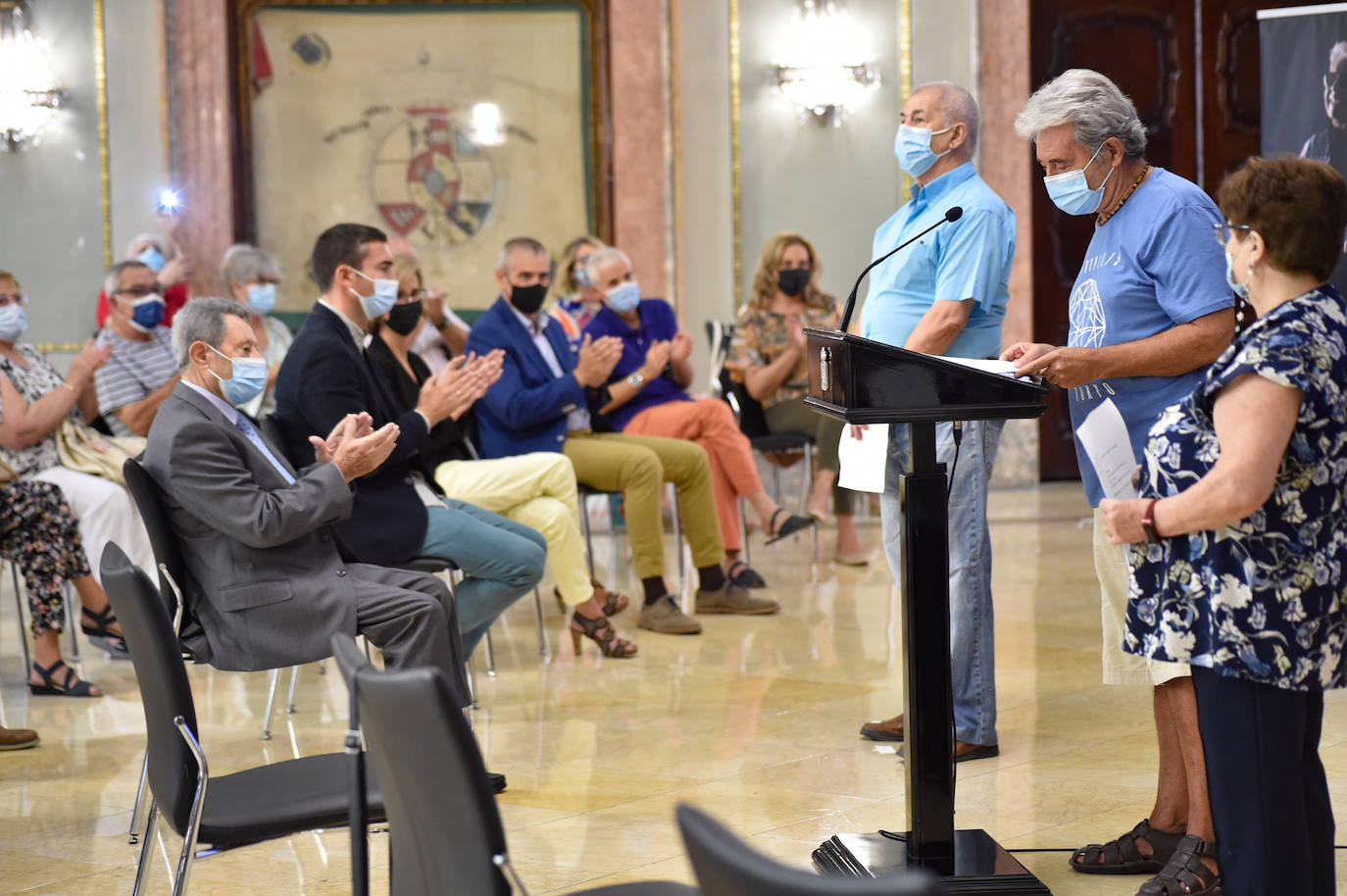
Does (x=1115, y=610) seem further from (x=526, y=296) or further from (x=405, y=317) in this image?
(x=526, y=296)

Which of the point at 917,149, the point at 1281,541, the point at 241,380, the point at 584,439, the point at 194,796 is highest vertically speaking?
the point at 917,149

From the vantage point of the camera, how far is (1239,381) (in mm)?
2121

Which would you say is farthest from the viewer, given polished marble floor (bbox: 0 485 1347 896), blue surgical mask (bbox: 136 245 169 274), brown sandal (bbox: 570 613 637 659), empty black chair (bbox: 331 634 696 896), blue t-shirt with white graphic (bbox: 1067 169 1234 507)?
blue surgical mask (bbox: 136 245 169 274)

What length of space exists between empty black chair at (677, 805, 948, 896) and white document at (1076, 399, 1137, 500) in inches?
57.4

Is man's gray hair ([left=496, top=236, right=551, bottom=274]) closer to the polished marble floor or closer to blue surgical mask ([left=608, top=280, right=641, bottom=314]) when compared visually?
blue surgical mask ([left=608, top=280, right=641, bottom=314])

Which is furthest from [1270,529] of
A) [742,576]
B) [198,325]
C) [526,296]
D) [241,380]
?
[742,576]

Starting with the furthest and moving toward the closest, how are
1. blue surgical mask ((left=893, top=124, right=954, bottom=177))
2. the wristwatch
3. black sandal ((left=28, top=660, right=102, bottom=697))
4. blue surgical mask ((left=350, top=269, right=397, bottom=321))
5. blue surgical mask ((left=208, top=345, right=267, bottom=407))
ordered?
black sandal ((left=28, top=660, right=102, bottom=697)), blue surgical mask ((left=350, top=269, right=397, bottom=321)), blue surgical mask ((left=893, top=124, right=954, bottom=177)), blue surgical mask ((left=208, top=345, right=267, bottom=407)), the wristwatch

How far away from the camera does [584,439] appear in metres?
5.61

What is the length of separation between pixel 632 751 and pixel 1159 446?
197cm

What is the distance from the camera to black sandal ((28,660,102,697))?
4.69 m

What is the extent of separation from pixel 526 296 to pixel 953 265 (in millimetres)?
2227

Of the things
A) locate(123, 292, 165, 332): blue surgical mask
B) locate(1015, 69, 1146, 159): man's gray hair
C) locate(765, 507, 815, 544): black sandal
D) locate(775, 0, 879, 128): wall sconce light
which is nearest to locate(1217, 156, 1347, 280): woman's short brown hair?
locate(1015, 69, 1146, 159): man's gray hair

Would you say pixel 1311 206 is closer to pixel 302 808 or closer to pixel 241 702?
pixel 302 808

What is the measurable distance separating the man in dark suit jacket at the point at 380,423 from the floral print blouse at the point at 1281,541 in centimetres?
237
